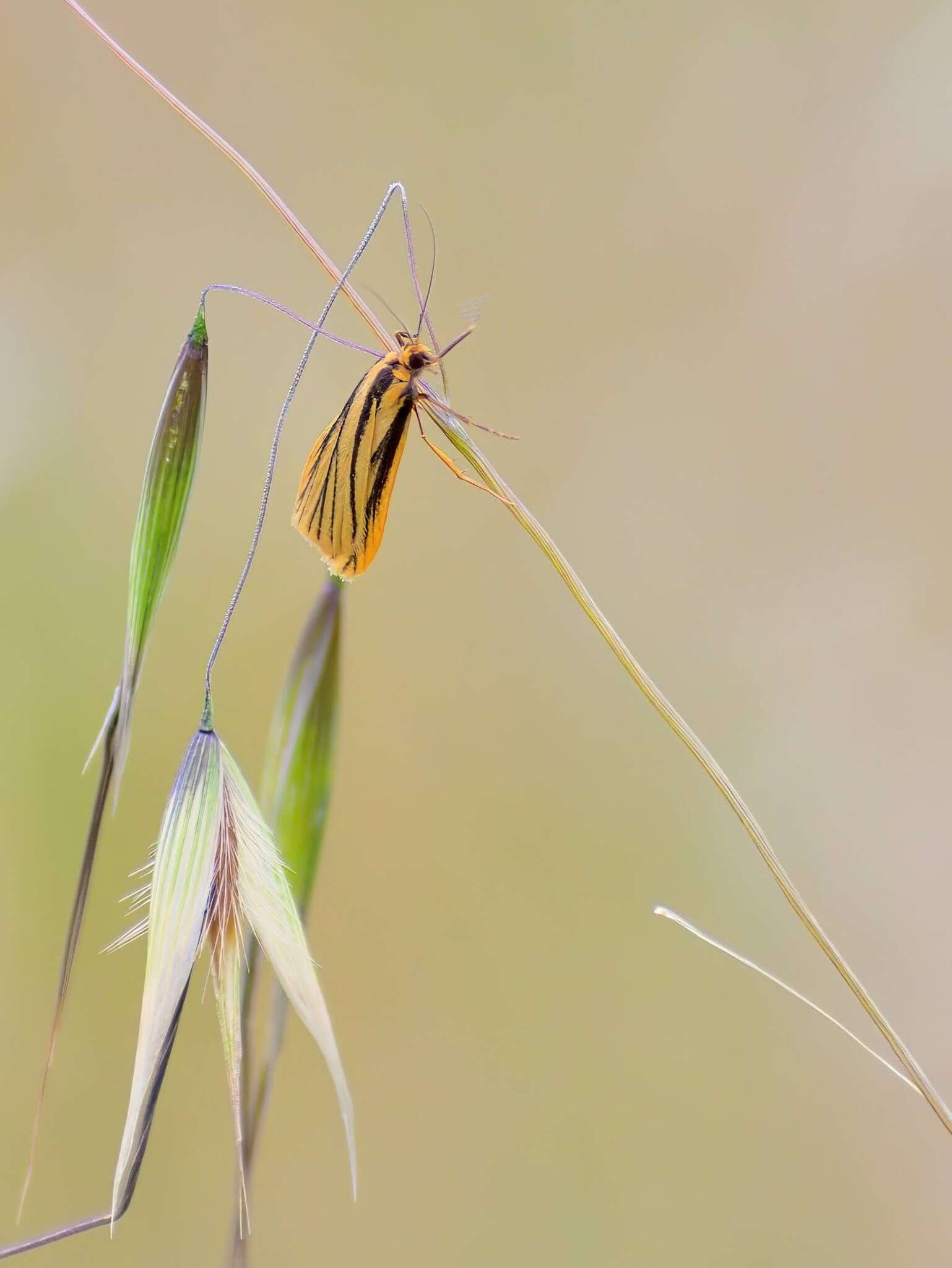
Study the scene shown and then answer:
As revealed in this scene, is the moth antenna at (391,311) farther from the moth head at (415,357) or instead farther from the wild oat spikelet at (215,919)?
the wild oat spikelet at (215,919)

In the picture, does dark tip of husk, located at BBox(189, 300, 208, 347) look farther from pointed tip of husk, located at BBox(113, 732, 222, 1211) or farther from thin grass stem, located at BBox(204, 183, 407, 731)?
pointed tip of husk, located at BBox(113, 732, 222, 1211)

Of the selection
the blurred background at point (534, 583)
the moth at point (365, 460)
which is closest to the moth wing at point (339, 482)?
the moth at point (365, 460)

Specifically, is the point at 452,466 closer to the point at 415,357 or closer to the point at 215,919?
the point at 415,357

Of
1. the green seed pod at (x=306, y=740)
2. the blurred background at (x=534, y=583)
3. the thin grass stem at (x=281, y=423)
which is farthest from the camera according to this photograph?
the blurred background at (x=534, y=583)

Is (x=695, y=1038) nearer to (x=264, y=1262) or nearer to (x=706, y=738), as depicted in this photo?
(x=706, y=738)

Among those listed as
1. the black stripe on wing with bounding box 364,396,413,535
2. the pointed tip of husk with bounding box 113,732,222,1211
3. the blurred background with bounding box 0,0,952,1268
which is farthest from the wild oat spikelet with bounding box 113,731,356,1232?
the blurred background with bounding box 0,0,952,1268

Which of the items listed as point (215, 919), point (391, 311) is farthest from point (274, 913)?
point (391, 311)
